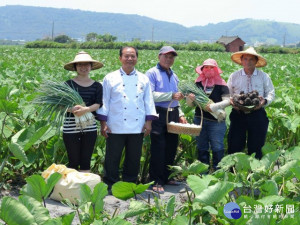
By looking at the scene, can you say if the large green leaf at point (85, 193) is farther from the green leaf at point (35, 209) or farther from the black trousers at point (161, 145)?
the black trousers at point (161, 145)

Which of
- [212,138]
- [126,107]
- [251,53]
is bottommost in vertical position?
[212,138]

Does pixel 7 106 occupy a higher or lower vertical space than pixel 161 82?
lower

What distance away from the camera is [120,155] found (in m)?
4.07

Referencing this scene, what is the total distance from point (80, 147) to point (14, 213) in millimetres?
2308

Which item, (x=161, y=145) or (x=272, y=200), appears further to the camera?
(x=161, y=145)

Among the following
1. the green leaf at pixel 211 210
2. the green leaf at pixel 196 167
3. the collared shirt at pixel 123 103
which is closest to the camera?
the green leaf at pixel 211 210

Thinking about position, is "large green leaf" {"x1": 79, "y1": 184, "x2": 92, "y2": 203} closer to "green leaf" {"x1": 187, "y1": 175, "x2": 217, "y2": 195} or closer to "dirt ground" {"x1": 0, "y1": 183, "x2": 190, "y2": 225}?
"green leaf" {"x1": 187, "y1": 175, "x2": 217, "y2": 195}

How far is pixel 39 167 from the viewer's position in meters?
4.46

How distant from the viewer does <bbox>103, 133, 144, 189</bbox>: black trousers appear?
398cm

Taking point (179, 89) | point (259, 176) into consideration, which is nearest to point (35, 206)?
point (259, 176)

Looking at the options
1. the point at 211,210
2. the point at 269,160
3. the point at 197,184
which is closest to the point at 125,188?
the point at 197,184

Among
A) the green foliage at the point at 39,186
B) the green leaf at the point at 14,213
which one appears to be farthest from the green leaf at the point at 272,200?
the green leaf at the point at 14,213

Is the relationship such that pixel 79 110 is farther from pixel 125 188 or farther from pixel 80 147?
pixel 125 188

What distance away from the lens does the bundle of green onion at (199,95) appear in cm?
411
